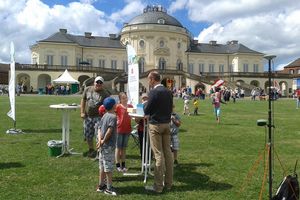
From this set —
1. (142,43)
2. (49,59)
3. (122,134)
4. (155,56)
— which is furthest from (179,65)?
(122,134)

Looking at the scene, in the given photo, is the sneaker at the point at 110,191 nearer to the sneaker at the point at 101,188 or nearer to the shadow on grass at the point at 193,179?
the sneaker at the point at 101,188

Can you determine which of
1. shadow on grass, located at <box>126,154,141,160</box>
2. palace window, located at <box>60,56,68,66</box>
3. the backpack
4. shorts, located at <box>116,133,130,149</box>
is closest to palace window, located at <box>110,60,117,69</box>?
palace window, located at <box>60,56,68,66</box>

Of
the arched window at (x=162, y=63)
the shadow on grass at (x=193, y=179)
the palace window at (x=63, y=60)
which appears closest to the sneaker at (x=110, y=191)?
the shadow on grass at (x=193, y=179)

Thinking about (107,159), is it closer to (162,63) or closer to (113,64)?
(162,63)

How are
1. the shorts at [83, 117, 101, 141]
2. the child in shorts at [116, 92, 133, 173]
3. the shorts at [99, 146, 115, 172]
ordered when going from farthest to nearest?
1. the shorts at [83, 117, 101, 141]
2. the child in shorts at [116, 92, 133, 173]
3. the shorts at [99, 146, 115, 172]

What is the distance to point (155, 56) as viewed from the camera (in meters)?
84.6

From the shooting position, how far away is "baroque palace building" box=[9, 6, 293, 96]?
77250 millimetres

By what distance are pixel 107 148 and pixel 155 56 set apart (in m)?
77.3

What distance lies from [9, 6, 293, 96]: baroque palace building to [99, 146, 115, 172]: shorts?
216 ft

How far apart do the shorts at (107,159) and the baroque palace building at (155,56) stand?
2586 inches

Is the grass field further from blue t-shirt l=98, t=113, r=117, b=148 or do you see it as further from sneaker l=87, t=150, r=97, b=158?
blue t-shirt l=98, t=113, r=117, b=148

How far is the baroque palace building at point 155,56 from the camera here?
77.2 metres

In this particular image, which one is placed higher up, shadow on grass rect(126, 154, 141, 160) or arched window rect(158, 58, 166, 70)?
arched window rect(158, 58, 166, 70)

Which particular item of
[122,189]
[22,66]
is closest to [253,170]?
[122,189]
